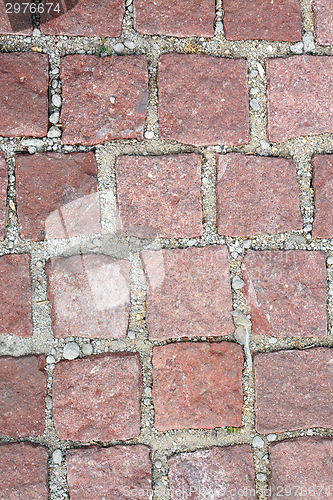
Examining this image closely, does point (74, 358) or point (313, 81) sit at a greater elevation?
point (313, 81)

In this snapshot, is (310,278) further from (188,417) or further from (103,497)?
(103,497)

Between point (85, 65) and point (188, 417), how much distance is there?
1294 millimetres

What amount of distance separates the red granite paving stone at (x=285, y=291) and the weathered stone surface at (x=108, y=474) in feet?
2.10

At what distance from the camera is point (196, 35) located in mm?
1454

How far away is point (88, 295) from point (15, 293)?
0.26 m

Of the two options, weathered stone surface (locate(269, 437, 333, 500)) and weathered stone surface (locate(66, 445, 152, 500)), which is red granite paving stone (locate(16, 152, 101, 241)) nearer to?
weathered stone surface (locate(66, 445, 152, 500))

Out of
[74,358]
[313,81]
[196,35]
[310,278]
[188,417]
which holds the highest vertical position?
[196,35]

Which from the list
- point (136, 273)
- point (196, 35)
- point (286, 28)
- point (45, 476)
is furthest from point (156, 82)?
point (45, 476)

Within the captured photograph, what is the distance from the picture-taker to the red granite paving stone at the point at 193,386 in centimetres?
146

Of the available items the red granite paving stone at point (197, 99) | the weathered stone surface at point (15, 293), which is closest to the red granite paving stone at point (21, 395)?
the weathered stone surface at point (15, 293)

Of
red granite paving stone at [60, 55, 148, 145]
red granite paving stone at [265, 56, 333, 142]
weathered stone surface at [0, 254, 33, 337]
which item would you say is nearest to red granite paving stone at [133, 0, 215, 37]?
red granite paving stone at [60, 55, 148, 145]

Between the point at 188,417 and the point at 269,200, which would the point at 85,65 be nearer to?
the point at 269,200

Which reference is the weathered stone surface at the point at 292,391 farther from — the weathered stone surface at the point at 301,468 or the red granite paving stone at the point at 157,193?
the red granite paving stone at the point at 157,193

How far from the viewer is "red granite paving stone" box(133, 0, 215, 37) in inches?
56.5
